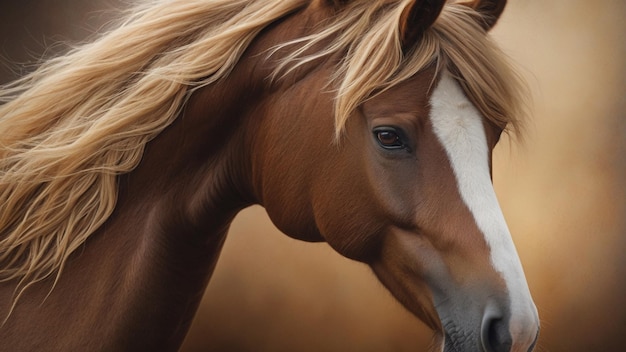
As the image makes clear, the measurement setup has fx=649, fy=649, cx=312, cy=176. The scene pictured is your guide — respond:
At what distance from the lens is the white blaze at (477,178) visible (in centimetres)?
83

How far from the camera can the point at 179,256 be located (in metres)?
1.10

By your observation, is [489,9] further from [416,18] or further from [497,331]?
[497,331]

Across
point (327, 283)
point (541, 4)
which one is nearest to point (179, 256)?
point (327, 283)

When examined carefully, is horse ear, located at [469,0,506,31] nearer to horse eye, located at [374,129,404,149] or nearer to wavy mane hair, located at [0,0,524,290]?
wavy mane hair, located at [0,0,524,290]

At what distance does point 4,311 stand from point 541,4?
2.09 m

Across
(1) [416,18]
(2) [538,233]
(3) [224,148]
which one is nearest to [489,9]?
(1) [416,18]

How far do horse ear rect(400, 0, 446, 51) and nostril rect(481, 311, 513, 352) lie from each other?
1.35 feet

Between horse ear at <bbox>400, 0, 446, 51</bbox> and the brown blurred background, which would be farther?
the brown blurred background

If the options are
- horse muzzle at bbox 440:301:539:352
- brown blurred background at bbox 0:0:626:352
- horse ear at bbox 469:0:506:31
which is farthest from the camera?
brown blurred background at bbox 0:0:626:352

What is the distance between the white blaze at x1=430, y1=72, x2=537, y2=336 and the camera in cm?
83

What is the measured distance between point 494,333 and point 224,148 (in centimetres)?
52

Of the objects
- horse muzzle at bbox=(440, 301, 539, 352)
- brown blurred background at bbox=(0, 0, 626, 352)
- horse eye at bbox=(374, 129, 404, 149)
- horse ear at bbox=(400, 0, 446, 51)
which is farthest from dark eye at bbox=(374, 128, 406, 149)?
brown blurred background at bbox=(0, 0, 626, 352)

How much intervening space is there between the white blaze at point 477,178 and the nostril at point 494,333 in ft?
0.04

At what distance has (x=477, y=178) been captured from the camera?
0.88 m
